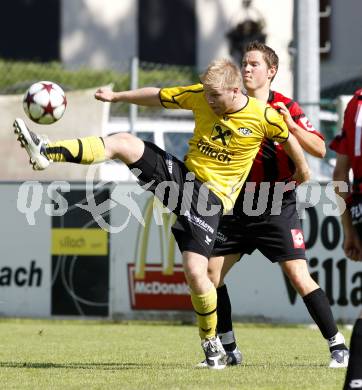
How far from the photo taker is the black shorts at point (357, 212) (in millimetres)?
6035

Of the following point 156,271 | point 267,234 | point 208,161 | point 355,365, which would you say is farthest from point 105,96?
point 156,271

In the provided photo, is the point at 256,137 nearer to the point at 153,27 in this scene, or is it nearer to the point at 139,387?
→ the point at 139,387

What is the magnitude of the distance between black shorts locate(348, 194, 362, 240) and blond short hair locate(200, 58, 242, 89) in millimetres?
1740

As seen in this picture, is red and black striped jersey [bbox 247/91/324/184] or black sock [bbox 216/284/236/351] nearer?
red and black striped jersey [bbox 247/91/324/184]

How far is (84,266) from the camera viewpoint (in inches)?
491

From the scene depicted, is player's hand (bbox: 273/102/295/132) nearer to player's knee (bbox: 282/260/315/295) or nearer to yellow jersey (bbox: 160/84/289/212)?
yellow jersey (bbox: 160/84/289/212)

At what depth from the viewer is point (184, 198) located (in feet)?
25.2

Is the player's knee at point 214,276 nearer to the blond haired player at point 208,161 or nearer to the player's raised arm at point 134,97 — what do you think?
the blond haired player at point 208,161

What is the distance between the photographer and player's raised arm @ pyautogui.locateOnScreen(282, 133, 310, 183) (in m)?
7.83

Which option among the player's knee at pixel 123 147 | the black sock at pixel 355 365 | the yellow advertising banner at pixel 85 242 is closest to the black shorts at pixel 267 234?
the player's knee at pixel 123 147

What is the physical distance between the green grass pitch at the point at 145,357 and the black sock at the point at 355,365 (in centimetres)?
97

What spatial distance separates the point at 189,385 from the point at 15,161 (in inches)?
281

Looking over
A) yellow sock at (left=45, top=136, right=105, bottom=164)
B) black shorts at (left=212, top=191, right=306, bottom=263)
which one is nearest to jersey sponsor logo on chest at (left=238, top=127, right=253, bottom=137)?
black shorts at (left=212, top=191, right=306, bottom=263)

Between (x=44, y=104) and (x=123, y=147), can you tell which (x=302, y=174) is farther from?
(x=44, y=104)
